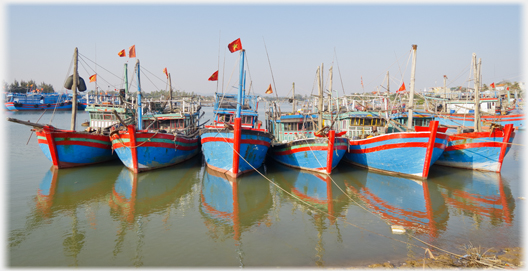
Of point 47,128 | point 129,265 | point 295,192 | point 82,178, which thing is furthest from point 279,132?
point 129,265

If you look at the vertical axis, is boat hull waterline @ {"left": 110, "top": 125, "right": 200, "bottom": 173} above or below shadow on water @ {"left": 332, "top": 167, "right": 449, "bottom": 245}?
above

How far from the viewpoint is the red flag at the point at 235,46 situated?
50.7 feet

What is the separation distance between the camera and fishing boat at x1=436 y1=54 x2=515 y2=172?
1641 cm

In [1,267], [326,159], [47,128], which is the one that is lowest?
[1,267]

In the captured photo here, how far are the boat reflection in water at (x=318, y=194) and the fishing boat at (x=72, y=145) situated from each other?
10.4 m

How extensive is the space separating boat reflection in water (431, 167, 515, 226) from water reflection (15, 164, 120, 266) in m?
12.8

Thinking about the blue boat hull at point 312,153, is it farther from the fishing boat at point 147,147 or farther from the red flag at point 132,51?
the red flag at point 132,51

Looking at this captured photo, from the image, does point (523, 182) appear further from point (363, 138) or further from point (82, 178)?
point (82, 178)

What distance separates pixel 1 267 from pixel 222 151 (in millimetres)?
9492

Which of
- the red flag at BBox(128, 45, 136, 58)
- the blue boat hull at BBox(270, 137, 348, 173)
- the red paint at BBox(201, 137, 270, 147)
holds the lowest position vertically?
the blue boat hull at BBox(270, 137, 348, 173)

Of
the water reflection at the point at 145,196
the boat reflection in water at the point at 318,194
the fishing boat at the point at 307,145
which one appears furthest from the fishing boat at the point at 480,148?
the water reflection at the point at 145,196

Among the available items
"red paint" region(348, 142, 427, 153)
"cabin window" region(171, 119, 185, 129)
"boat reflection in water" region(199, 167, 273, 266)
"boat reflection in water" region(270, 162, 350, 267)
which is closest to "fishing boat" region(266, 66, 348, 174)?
"boat reflection in water" region(270, 162, 350, 267)

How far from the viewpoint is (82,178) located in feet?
50.8

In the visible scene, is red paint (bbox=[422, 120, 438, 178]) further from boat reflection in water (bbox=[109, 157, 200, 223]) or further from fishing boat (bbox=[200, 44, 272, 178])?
boat reflection in water (bbox=[109, 157, 200, 223])
